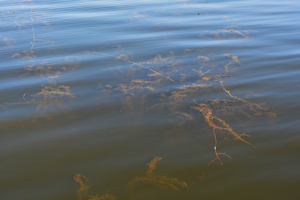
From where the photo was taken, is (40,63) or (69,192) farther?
(40,63)

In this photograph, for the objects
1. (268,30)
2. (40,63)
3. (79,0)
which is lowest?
(40,63)

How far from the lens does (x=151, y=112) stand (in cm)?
173

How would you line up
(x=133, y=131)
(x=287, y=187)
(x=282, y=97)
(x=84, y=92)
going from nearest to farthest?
(x=287, y=187) < (x=133, y=131) < (x=282, y=97) < (x=84, y=92)

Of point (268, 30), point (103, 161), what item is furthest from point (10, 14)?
point (268, 30)

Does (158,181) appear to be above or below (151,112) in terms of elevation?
below

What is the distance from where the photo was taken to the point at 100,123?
1636 millimetres

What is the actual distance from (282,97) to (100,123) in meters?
1.53

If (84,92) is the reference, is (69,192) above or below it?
below

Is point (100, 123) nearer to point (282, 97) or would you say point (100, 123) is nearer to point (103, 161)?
point (103, 161)

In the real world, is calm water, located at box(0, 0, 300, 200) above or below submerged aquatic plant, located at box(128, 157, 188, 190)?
above

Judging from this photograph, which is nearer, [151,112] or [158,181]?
[158,181]

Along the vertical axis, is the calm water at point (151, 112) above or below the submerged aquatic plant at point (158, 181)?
above

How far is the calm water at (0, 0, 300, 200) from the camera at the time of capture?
3.97 feet

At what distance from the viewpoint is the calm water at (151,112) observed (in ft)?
3.97
